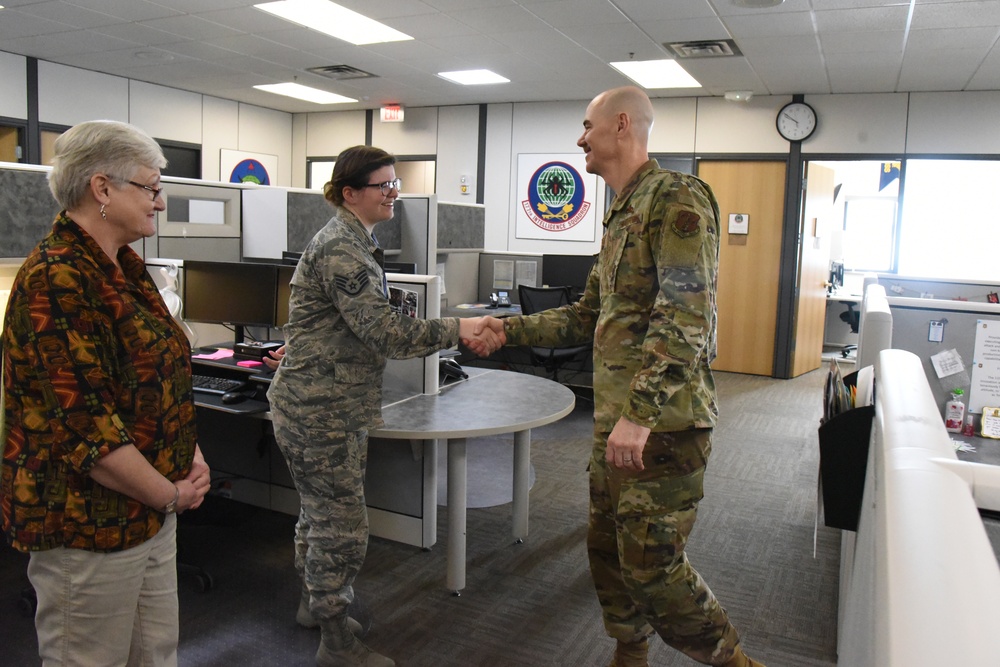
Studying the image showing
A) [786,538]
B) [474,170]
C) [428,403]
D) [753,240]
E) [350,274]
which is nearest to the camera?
[350,274]

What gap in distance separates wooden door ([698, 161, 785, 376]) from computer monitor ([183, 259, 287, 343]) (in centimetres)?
456

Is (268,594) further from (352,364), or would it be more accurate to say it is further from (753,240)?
(753,240)

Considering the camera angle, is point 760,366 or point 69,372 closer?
point 69,372

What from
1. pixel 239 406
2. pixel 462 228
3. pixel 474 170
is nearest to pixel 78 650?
pixel 239 406

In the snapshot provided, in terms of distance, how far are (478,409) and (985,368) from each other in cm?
149

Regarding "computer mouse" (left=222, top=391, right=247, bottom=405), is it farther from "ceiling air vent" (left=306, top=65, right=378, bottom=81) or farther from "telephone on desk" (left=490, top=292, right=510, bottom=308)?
"ceiling air vent" (left=306, top=65, right=378, bottom=81)

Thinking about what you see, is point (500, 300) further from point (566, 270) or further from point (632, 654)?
point (632, 654)

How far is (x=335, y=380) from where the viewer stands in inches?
72.1

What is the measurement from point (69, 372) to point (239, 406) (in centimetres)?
127

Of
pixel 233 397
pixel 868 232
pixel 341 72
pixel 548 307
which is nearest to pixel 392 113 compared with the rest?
pixel 341 72

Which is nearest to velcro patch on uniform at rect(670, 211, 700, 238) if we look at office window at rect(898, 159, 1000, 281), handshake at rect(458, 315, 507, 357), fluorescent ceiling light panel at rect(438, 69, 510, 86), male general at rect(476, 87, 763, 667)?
male general at rect(476, 87, 763, 667)

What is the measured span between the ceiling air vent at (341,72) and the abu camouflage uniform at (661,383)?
502 cm

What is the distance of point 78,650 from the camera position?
1.19 m

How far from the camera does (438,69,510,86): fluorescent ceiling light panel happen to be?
6.16 metres
